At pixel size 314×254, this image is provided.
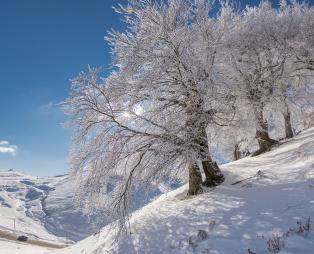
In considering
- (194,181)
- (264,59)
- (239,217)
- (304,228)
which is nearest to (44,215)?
(264,59)

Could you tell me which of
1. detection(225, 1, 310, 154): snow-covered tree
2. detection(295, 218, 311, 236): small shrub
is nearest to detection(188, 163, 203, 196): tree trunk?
detection(225, 1, 310, 154): snow-covered tree

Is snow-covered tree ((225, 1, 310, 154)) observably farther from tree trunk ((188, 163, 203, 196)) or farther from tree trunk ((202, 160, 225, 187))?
tree trunk ((188, 163, 203, 196))

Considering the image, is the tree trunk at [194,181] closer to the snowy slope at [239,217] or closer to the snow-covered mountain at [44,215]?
the snowy slope at [239,217]

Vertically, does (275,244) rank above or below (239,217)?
below

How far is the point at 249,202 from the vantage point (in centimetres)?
1075

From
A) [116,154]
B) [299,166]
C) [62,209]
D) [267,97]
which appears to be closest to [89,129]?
[116,154]

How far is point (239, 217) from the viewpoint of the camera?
377 inches

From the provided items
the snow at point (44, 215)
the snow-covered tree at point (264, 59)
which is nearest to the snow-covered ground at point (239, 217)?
the snow-covered tree at point (264, 59)

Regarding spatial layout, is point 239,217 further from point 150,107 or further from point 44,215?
point 44,215

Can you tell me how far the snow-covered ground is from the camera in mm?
7746

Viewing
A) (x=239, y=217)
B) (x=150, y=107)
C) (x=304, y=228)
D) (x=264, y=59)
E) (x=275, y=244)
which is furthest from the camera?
(x=264, y=59)

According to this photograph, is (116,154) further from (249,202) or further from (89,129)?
(249,202)

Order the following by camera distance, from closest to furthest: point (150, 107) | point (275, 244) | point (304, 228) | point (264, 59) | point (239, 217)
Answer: point (275, 244) → point (304, 228) → point (239, 217) → point (150, 107) → point (264, 59)

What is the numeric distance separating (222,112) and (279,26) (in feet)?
36.3
